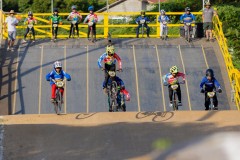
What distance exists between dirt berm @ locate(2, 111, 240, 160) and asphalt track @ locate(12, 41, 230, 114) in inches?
181

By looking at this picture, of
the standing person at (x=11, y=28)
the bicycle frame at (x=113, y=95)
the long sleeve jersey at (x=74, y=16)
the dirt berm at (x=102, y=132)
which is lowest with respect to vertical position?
the dirt berm at (x=102, y=132)

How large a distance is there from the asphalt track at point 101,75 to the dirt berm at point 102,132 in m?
4.59

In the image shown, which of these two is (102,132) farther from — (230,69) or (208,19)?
(208,19)

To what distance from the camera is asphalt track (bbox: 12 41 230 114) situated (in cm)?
1888

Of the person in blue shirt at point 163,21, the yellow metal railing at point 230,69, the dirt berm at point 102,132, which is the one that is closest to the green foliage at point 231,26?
the person in blue shirt at point 163,21

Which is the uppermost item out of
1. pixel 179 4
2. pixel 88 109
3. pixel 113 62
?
pixel 179 4

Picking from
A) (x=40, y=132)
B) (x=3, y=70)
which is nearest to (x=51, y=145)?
(x=40, y=132)

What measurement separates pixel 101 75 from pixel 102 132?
26.9 ft

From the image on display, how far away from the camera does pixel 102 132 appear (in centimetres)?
1234

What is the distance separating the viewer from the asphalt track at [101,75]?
18.9 m

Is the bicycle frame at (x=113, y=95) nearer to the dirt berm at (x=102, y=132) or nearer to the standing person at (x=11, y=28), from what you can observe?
the dirt berm at (x=102, y=132)

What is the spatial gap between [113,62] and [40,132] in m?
3.92

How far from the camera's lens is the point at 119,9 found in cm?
7225

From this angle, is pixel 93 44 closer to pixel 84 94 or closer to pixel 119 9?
pixel 84 94
